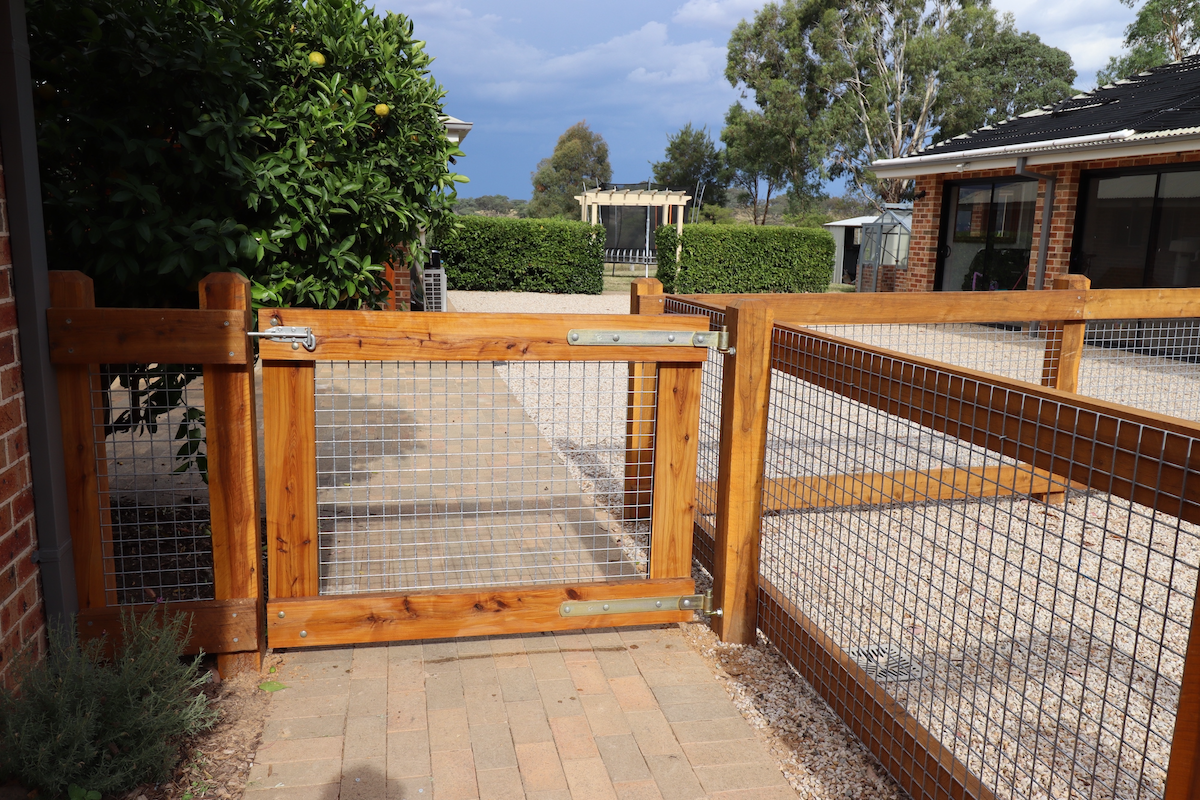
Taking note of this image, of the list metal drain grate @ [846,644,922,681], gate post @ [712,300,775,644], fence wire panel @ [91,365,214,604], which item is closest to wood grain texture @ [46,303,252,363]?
fence wire panel @ [91,365,214,604]

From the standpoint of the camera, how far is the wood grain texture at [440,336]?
2826 millimetres

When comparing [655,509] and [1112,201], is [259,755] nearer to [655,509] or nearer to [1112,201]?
[655,509]

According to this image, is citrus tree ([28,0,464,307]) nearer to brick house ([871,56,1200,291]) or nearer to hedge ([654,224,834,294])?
brick house ([871,56,1200,291])

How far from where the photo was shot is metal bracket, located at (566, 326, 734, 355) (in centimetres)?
301

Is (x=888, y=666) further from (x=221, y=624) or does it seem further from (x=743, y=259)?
(x=743, y=259)

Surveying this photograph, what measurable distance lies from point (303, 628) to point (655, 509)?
1.33 metres

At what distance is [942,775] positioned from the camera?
2172 millimetres

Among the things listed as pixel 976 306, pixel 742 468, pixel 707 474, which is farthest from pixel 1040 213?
pixel 742 468

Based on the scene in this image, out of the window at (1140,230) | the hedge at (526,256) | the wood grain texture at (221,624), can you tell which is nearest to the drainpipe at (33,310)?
the wood grain texture at (221,624)

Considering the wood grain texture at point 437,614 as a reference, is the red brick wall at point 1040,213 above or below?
above

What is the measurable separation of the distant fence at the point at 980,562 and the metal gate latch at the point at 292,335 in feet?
4.87

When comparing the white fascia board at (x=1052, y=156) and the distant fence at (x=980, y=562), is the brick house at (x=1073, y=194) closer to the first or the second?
the white fascia board at (x=1052, y=156)

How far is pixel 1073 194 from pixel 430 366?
12.9 m

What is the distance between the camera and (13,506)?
96.8 inches
